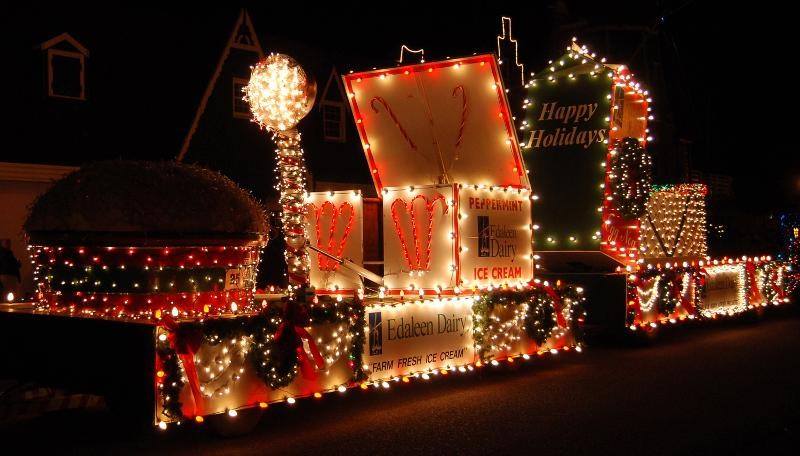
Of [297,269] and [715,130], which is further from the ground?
[715,130]

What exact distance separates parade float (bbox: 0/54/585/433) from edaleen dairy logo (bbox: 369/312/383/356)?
0.02 metres

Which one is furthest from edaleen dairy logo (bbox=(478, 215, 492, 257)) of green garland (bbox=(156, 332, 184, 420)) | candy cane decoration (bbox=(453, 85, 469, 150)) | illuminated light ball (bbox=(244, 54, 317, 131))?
green garland (bbox=(156, 332, 184, 420))

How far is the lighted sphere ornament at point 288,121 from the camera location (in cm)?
855

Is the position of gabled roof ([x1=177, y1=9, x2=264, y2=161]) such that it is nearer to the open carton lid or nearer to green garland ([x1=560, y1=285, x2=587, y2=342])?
the open carton lid

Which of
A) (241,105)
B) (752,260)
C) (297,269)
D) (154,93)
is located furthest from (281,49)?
(297,269)

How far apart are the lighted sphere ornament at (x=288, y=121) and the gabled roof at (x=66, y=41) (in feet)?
47.8

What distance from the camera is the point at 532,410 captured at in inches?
351

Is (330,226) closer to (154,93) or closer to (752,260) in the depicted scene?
(752,260)

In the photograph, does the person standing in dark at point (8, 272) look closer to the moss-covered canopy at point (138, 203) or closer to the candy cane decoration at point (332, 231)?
the candy cane decoration at point (332, 231)

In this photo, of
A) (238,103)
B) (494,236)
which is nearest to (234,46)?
(238,103)

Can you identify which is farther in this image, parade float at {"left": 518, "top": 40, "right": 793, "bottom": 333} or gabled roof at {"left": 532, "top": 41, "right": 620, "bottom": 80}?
gabled roof at {"left": 532, "top": 41, "right": 620, "bottom": 80}

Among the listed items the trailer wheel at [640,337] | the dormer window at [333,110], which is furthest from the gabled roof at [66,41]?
the trailer wheel at [640,337]

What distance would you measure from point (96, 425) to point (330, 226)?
4.27 metres

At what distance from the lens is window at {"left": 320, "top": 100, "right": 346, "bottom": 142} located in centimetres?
2831
